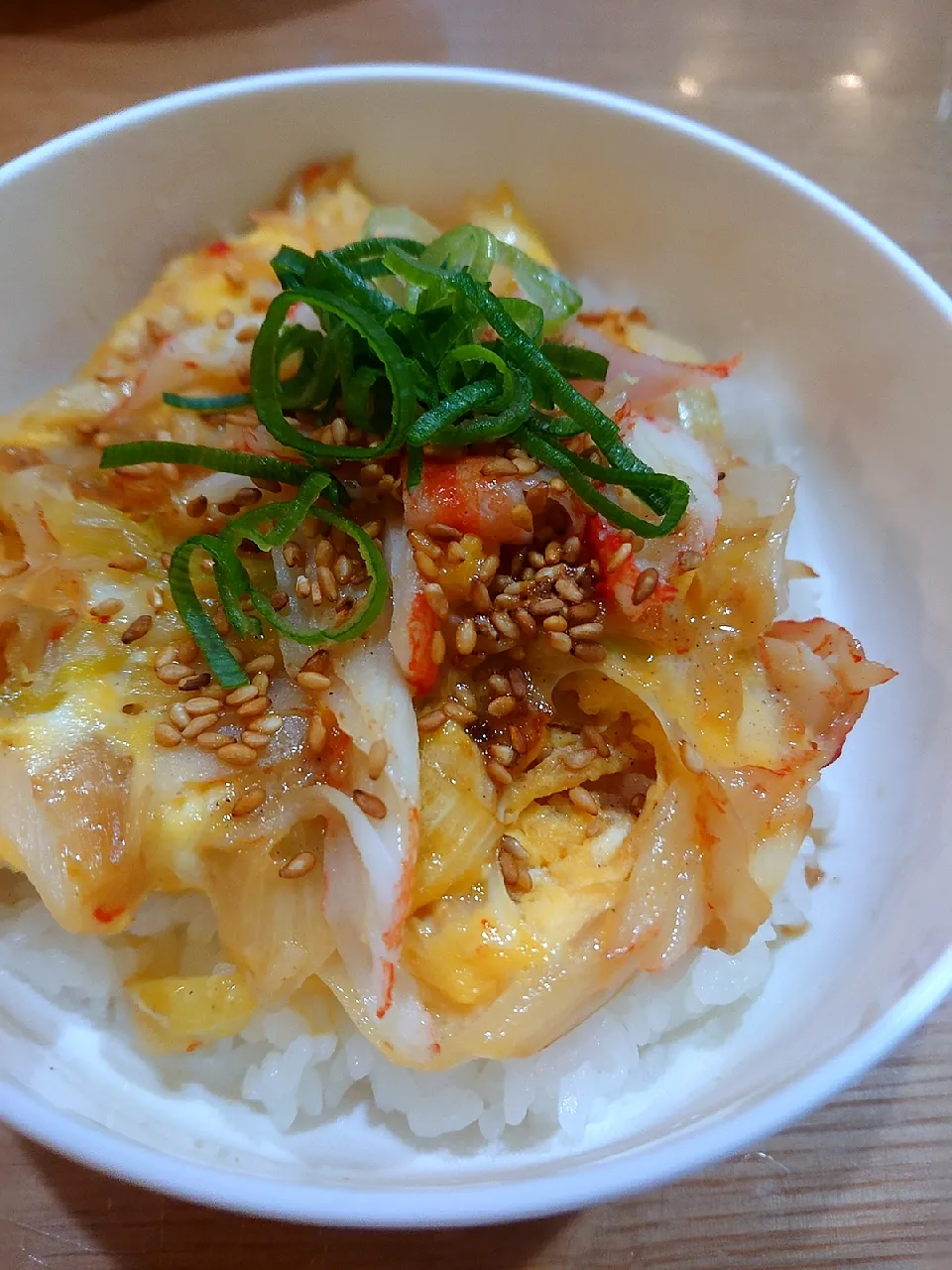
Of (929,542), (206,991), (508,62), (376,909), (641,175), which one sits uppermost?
(508,62)

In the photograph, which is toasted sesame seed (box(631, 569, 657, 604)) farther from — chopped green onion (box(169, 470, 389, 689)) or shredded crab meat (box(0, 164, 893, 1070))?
chopped green onion (box(169, 470, 389, 689))

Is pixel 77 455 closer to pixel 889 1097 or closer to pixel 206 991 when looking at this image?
pixel 206 991

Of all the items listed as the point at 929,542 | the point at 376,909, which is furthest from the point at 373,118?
the point at 376,909

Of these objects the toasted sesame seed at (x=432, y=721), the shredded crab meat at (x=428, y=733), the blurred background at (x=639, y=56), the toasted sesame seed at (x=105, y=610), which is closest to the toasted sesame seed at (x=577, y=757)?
the shredded crab meat at (x=428, y=733)

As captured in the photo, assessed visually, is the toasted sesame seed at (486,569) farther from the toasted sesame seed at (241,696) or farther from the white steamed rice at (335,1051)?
the white steamed rice at (335,1051)

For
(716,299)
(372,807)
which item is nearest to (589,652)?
(372,807)

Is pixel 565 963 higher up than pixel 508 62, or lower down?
lower down
